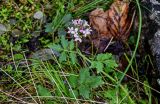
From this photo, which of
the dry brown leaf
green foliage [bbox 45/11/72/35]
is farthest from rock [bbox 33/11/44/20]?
the dry brown leaf

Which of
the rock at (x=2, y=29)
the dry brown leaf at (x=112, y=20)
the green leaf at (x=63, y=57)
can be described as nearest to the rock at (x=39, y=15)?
the rock at (x=2, y=29)

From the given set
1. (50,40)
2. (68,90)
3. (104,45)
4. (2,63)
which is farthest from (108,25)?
(2,63)

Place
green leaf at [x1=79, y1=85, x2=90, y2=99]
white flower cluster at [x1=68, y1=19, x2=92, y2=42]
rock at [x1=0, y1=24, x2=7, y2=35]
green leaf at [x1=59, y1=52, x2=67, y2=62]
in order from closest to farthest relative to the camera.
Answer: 1. green leaf at [x1=79, y1=85, x2=90, y2=99]
2. green leaf at [x1=59, y1=52, x2=67, y2=62]
3. white flower cluster at [x1=68, y1=19, x2=92, y2=42]
4. rock at [x1=0, y1=24, x2=7, y2=35]

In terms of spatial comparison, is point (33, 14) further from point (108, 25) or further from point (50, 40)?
point (108, 25)

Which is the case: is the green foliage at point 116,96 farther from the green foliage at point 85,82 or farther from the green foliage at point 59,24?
the green foliage at point 59,24

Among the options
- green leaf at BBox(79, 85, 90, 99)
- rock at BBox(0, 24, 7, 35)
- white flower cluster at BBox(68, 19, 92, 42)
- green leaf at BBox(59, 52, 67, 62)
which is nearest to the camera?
green leaf at BBox(79, 85, 90, 99)

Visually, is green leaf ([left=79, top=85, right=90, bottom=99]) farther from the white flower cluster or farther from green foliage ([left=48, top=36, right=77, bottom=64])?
the white flower cluster
